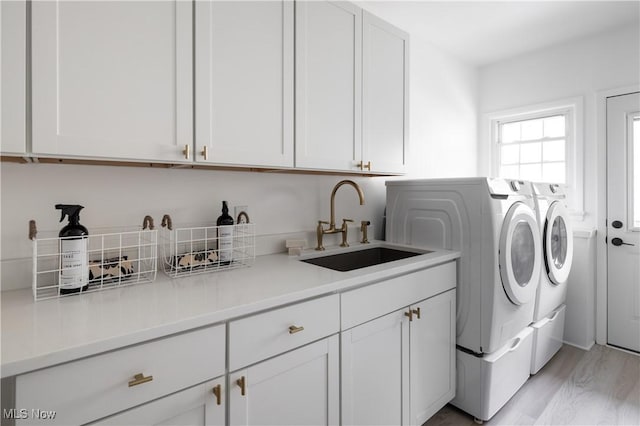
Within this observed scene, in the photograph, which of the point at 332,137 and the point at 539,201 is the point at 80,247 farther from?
the point at 539,201

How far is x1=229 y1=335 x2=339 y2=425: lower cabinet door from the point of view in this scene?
1.07 m

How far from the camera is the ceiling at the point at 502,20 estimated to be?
2414 millimetres

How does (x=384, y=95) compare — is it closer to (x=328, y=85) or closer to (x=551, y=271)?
(x=328, y=85)

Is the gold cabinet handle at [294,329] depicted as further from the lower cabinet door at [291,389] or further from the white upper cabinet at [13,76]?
the white upper cabinet at [13,76]

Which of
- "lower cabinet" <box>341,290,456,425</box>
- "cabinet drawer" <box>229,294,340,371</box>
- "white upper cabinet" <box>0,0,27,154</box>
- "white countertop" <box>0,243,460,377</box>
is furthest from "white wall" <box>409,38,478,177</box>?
"white upper cabinet" <box>0,0,27,154</box>

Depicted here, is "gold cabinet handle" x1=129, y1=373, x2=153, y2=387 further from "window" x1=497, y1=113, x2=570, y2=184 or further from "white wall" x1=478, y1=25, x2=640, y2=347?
"window" x1=497, y1=113, x2=570, y2=184

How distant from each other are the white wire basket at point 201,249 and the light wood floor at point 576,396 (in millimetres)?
1500

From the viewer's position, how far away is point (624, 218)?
2.71 m

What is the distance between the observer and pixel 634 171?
8.80 feet

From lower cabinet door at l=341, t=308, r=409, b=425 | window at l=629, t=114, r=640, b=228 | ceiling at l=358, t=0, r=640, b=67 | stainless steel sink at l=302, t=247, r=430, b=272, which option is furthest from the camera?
window at l=629, t=114, r=640, b=228

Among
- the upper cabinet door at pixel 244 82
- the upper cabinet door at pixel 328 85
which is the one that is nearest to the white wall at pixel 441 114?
the upper cabinet door at pixel 328 85

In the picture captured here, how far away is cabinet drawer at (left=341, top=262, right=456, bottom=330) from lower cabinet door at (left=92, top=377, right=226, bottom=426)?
548 millimetres

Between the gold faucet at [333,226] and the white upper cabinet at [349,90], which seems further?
the gold faucet at [333,226]

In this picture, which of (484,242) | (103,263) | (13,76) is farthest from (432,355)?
(13,76)
